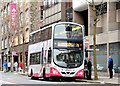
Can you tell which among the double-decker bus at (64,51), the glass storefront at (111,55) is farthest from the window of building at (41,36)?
the glass storefront at (111,55)

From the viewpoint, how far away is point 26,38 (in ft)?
198

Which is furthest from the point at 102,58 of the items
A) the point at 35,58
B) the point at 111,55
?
the point at 35,58

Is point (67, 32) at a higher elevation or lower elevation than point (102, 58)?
higher

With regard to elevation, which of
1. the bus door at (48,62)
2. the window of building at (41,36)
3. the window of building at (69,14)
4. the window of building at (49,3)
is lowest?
the bus door at (48,62)

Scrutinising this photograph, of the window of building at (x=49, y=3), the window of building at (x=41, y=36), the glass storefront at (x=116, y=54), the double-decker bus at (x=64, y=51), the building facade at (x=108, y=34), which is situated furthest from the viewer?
the window of building at (x=49, y=3)

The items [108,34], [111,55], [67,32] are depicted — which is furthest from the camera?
[108,34]

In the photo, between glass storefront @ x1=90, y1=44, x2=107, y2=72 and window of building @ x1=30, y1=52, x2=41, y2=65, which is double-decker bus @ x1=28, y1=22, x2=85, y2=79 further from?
glass storefront @ x1=90, y1=44, x2=107, y2=72

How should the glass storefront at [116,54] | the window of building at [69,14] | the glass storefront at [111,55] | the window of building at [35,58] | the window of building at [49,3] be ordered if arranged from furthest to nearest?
the window of building at [49,3] → the window of building at [69,14] → the glass storefront at [111,55] → the glass storefront at [116,54] → the window of building at [35,58]

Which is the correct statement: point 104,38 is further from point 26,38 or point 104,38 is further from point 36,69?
point 26,38

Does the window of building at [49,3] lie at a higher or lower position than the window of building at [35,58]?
higher

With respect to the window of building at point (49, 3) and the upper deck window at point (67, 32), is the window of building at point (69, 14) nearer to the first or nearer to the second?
the window of building at point (49, 3)

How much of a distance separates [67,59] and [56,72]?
1257 millimetres

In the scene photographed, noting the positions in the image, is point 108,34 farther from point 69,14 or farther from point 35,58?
point 69,14

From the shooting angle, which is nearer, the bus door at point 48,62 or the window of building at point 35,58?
the bus door at point 48,62
